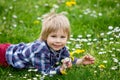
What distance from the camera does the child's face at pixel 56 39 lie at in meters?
5.04

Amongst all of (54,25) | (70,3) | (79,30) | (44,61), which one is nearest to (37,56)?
(44,61)

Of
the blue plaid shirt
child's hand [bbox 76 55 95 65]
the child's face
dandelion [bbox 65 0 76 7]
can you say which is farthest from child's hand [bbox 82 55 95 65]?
dandelion [bbox 65 0 76 7]

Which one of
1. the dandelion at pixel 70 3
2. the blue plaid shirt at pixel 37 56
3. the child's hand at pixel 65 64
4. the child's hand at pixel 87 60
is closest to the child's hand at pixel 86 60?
the child's hand at pixel 87 60

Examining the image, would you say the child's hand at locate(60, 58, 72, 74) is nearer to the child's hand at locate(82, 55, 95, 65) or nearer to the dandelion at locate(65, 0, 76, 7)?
the child's hand at locate(82, 55, 95, 65)

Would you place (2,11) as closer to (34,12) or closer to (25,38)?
(34,12)

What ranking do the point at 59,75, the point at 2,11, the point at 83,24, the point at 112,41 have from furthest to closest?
the point at 2,11
the point at 83,24
the point at 112,41
the point at 59,75

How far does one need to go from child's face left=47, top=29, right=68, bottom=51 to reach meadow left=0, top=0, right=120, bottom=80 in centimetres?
39

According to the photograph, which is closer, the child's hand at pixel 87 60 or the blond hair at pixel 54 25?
the blond hair at pixel 54 25

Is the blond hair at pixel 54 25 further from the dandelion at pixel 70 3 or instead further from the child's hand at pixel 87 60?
the dandelion at pixel 70 3

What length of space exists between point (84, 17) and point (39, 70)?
2.45m

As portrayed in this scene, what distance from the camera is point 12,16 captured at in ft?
24.6

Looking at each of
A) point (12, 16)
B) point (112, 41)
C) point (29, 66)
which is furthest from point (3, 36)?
point (112, 41)

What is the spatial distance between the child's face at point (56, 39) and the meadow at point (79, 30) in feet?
1.29

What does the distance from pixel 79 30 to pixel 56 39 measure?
1.84 meters
